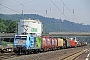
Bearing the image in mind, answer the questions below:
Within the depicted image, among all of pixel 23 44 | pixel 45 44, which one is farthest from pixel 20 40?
pixel 45 44

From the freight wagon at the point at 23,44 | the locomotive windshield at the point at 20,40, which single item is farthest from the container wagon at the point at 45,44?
the locomotive windshield at the point at 20,40

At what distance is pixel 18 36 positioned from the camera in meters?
43.6

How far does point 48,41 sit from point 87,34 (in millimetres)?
104346

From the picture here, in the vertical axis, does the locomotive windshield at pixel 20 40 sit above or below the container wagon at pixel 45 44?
above

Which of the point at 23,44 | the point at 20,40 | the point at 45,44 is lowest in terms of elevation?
the point at 45,44

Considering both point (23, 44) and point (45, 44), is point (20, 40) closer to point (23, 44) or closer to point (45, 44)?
point (23, 44)

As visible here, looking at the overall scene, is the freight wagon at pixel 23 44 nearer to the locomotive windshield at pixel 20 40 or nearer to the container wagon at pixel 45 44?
the locomotive windshield at pixel 20 40

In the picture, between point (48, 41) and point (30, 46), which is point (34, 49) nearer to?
point (30, 46)

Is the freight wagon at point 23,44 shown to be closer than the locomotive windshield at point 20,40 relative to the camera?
Yes

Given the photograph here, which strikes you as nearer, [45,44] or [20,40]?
[20,40]

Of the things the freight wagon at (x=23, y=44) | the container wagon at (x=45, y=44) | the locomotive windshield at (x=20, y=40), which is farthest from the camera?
the container wagon at (x=45, y=44)

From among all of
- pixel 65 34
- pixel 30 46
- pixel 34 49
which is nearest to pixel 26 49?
pixel 30 46

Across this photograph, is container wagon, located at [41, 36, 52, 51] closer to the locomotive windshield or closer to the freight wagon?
the freight wagon

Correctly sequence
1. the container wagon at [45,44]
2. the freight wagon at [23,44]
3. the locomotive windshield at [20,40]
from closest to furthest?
1. the freight wagon at [23,44]
2. the locomotive windshield at [20,40]
3. the container wagon at [45,44]
